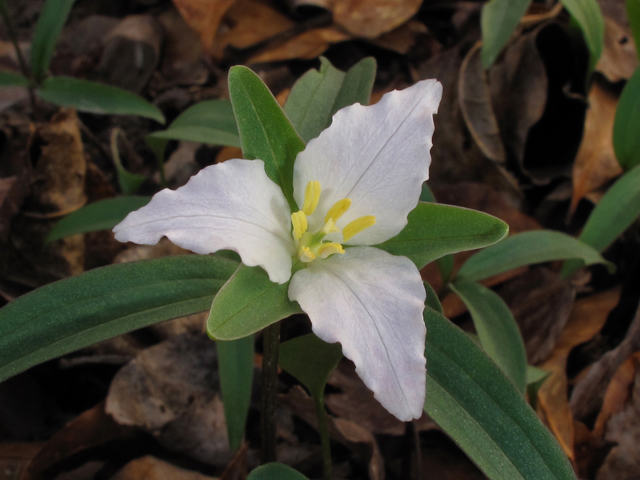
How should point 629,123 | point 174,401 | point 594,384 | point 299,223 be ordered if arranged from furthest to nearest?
point 629,123, point 594,384, point 174,401, point 299,223

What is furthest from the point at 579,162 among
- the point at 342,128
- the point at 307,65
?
the point at 342,128

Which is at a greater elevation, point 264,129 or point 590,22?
point 590,22

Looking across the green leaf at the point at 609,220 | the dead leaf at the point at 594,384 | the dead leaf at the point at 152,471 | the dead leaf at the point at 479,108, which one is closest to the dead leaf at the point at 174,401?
the dead leaf at the point at 152,471

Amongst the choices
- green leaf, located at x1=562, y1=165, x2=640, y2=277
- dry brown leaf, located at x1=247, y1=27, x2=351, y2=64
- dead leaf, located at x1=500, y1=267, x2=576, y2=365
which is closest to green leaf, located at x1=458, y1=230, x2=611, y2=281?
green leaf, located at x1=562, y1=165, x2=640, y2=277

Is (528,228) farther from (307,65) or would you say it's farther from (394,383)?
(394,383)

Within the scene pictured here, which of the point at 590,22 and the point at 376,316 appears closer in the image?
the point at 376,316

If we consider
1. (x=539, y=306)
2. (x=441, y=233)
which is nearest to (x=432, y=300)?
(x=441, y=233)

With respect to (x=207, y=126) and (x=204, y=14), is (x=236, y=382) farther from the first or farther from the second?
(x=204, y=14)

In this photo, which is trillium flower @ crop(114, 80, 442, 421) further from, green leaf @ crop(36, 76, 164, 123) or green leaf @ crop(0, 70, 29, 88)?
green leaf @ crop(0, 70, 29, 88)
